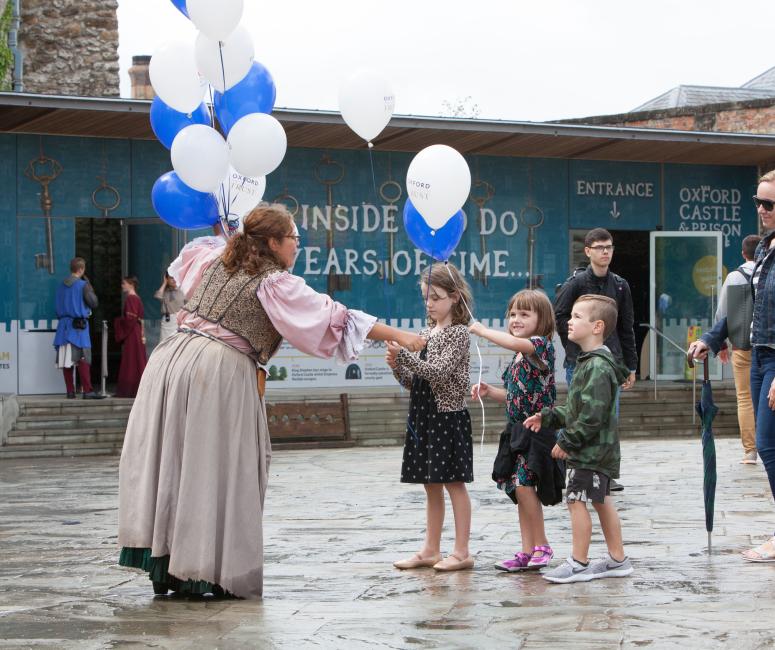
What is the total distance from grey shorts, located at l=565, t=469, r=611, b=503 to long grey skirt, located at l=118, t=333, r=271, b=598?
147 centimetres

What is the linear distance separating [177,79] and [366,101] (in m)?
1.14

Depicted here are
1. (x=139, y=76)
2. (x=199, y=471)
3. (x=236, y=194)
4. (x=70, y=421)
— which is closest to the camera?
(x=199, y=471)

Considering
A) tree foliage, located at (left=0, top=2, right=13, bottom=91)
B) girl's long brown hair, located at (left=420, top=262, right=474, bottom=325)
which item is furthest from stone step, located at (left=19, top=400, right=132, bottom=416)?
girl's long brown hair, located at (left=420, top=262, right=474, bottom=325)

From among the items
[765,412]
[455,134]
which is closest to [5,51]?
[455,134]

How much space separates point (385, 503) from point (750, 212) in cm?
1271

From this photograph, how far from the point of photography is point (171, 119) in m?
7.55

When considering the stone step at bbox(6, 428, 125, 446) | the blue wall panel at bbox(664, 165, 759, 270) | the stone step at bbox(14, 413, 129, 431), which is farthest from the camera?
the blue wall panel at bbox(664, 165, 759, 270)

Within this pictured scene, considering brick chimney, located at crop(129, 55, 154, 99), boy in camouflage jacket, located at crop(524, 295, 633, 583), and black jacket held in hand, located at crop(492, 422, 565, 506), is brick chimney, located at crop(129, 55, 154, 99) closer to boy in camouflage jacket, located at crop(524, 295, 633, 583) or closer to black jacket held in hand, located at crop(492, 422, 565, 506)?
black jacket held in hand, located at crop(492, 422, 565, 506)

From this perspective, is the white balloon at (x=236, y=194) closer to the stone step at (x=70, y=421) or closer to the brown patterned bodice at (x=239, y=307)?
the brown patterned bodice at (x=239, y=307)

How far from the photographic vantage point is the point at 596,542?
7.30 meters

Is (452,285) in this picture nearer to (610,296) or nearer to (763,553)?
(763,553)

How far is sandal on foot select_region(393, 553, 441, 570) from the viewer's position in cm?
658

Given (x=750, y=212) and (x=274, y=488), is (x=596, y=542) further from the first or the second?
(x=750, y=212)

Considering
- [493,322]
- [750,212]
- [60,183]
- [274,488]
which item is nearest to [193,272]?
[274,488]
